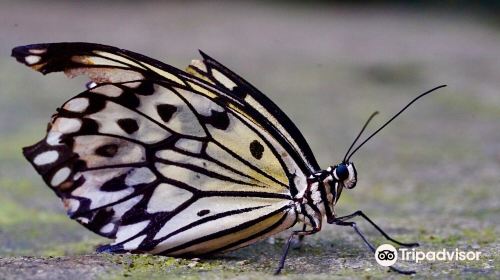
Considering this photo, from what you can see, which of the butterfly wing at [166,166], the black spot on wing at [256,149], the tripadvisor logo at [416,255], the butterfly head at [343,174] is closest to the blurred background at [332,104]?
the tripadvisor logo at [416,255]

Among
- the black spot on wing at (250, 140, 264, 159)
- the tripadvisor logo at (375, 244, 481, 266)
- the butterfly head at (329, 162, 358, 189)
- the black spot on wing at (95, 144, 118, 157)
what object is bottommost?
the tripadvisor logo at (375, 244, 481, 266)

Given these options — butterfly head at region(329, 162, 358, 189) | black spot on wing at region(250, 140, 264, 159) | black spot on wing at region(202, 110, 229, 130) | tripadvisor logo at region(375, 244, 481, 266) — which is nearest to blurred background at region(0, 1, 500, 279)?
tripadvisor logo at region(375, 244, 481, 266)

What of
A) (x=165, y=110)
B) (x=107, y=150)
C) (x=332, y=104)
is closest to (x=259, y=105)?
(x=165, y=110)

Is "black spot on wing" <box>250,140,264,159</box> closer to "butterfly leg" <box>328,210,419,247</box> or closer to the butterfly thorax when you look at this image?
the butterfly thorax

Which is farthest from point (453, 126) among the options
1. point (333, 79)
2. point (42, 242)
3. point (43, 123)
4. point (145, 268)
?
point (145, 268)

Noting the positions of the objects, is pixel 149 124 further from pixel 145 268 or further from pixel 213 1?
pixel 213 1

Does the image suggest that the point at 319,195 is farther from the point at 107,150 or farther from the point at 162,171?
the point at 107,150

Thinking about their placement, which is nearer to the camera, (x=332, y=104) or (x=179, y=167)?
(x=179, y=167)
